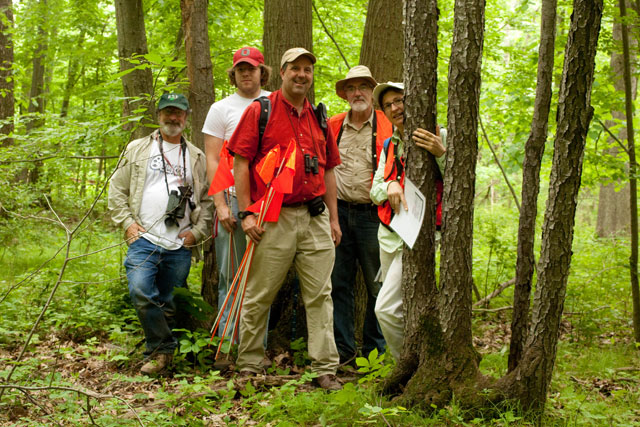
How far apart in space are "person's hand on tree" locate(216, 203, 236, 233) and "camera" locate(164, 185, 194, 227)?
403 millimetres

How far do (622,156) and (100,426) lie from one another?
22.5ft

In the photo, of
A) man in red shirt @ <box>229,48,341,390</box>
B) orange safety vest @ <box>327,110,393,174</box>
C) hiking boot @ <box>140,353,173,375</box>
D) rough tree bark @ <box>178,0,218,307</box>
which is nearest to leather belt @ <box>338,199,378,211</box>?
orange safety vest @ <box>327,110,393,174</box>

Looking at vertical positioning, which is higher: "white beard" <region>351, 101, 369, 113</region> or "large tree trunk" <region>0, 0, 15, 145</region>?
"large tree trunk" <region>0, 0, 15, 145</region>

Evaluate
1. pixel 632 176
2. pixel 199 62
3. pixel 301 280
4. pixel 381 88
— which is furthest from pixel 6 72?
pixel 632 176

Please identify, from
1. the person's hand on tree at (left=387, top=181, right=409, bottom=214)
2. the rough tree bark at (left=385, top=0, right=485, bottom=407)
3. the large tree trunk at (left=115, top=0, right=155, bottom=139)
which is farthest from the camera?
the large tree trunk at (left=115, top=0, right=155, bottom=139)

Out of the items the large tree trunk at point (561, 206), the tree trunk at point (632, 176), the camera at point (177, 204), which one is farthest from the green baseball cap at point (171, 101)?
the tree trunk at point (632, 176)

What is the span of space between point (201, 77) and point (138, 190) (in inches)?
54.5

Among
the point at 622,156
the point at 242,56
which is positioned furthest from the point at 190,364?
the point at 622,156

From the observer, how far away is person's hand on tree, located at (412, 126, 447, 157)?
3.18 meters

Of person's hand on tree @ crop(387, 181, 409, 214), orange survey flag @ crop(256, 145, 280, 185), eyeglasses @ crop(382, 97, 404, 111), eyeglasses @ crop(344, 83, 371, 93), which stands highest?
eyeglasses @ crop(344, 83, 371, 93)

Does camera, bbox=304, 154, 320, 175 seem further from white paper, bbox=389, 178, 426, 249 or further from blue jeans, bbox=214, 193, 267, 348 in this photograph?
white paper, bbox=389, 178, 426, 249

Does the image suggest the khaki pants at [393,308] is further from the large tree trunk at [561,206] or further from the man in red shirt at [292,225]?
the large tree trunk at [561,206]

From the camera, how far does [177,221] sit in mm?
4691

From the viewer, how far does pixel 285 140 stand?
414cm
